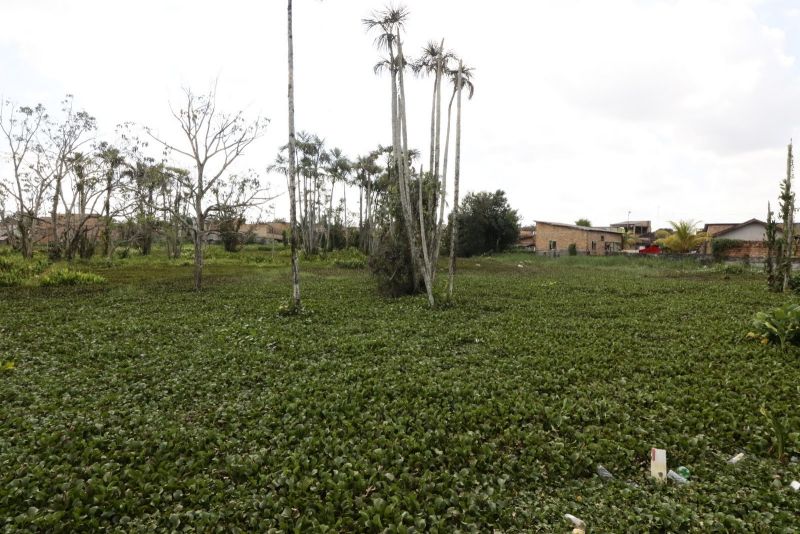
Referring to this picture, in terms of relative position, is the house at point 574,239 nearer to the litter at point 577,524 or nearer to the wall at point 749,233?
the wall at point 749,233

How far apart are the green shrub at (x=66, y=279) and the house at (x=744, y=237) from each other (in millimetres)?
27117

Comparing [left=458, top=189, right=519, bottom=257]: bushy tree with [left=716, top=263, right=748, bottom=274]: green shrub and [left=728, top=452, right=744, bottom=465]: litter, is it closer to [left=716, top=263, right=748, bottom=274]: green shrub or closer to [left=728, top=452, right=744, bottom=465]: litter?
[left=716, top=263, right=748, bottom=274]: green shrub

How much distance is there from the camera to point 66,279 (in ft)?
57.0

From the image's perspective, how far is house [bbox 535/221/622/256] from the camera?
146 ft

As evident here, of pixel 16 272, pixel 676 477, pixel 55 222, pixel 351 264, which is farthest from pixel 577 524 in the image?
pixel 55 222

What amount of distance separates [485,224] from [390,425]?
3973 cm

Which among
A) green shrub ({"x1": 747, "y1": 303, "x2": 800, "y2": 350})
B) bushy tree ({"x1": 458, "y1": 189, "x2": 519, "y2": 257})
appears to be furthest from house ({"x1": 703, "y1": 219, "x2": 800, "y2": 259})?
bushy tree ({"x1": 458, "y1": 189, "x2": 519, "y2": 257})

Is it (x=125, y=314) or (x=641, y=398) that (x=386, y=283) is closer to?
(x=125, y=314)

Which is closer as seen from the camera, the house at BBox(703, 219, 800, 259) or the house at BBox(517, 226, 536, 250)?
the house at BBox(703, 219, 800, 259)

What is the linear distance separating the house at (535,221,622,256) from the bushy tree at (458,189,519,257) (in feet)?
12.4

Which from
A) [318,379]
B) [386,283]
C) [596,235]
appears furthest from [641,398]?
[596,235]

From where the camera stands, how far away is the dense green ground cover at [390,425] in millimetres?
3449

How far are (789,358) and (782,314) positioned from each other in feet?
3.88

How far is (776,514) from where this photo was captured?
328cm
